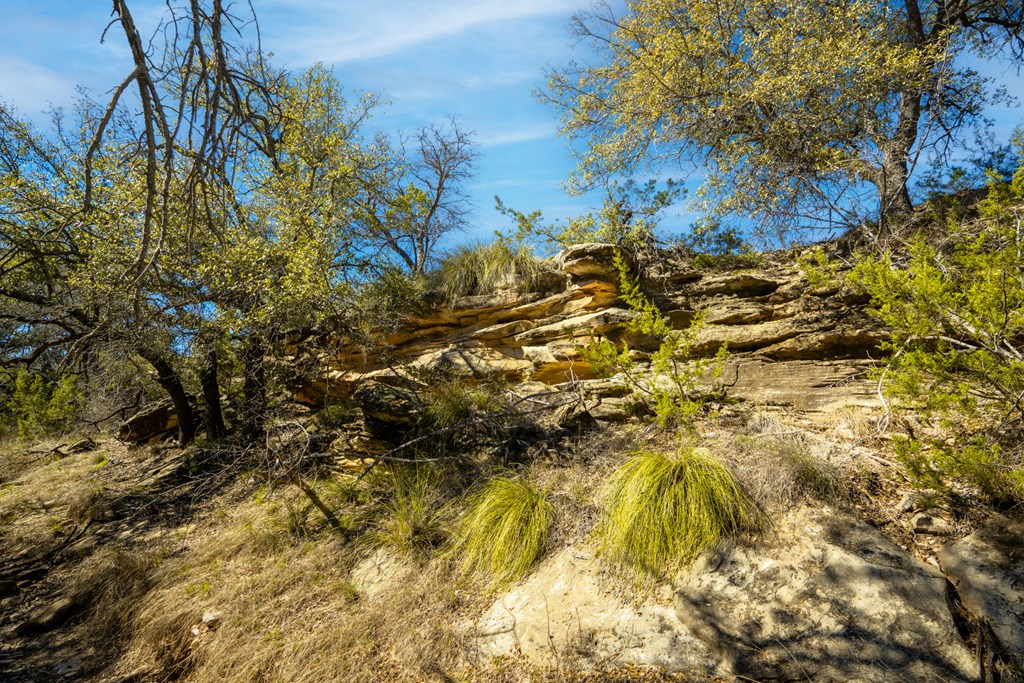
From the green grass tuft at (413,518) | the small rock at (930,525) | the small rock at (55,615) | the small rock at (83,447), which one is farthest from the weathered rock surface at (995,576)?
the small rock at (83,447)

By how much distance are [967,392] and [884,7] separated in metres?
6.39

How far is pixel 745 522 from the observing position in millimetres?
3951

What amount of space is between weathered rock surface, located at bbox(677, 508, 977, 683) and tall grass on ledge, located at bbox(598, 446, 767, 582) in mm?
174

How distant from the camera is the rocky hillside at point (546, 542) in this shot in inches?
133

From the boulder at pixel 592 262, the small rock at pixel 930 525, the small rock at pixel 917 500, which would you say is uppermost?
the boulder at pixel 592 262

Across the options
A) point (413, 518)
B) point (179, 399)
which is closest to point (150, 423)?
point (179, 399)

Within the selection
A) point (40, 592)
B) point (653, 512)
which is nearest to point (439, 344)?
point (653, 512)

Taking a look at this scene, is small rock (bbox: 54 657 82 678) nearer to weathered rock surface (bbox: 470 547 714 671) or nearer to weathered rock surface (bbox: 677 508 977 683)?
weathered rock surface (bbox: 470 547 714 671)

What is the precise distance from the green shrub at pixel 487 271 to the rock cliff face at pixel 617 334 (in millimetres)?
200

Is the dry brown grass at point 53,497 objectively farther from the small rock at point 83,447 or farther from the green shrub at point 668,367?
the green shrub at point 668,367

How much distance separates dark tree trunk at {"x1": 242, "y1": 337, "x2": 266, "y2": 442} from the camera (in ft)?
24.2

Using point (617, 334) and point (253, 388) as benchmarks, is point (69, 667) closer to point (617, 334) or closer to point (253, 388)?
point (253, 388)

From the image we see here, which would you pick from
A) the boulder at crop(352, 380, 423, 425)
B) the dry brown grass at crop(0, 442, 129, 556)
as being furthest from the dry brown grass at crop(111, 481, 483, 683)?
the dry brown grass at crop(0, 442, 129, 556)

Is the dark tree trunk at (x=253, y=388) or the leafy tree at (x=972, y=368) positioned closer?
the leafy tree at (x=972, y=368)
